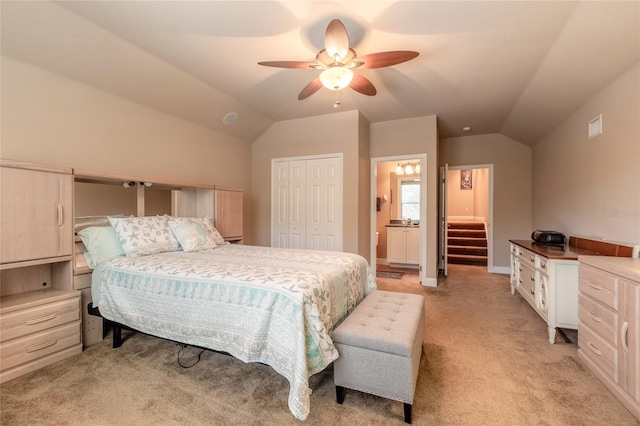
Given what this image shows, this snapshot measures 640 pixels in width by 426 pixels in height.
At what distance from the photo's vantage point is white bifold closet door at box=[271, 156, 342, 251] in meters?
4.33

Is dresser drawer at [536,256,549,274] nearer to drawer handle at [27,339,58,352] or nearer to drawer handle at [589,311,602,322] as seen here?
drawer handle at [589,311,602,322]

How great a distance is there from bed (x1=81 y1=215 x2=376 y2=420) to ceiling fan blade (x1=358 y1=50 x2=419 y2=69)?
1607 mm

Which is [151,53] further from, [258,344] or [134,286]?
[258,344]

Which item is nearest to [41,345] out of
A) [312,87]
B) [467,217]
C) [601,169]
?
[312,87]

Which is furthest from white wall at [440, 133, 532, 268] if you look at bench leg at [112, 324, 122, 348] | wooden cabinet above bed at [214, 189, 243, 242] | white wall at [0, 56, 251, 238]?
bench leg at [112, 324, 122, 348]

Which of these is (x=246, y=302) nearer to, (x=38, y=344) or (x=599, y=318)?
(x=38, y=344)

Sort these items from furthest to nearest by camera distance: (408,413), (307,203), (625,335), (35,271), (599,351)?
(307,203) → (35,271) → (599,351) → (625,335) → (408,413)

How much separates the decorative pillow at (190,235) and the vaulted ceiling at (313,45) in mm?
1517

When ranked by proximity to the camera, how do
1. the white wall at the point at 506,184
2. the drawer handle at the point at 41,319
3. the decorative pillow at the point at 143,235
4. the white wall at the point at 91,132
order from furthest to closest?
the white wall at the point at 506,184, the decorative pillow at the point at 143,235, the white wall at the point at 91,132, the drawer handle at the point at 41,319

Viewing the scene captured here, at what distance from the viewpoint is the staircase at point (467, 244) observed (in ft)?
20.3

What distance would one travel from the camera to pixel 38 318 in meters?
2.00

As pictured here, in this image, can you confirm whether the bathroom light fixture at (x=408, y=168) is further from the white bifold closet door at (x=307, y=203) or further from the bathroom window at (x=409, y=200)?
the white bifold closet door at (x=307, y=203)

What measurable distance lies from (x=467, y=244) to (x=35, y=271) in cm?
738

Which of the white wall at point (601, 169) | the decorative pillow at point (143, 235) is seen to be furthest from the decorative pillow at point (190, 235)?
the white wall at point (601, 169)
